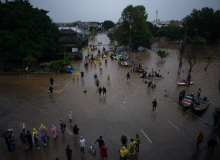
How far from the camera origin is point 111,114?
14359mm

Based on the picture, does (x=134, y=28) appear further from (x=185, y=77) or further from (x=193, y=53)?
(x=185, y=77)

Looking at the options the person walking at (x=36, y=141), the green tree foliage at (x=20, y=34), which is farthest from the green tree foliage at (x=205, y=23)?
the person walking at (x=36, y=141)

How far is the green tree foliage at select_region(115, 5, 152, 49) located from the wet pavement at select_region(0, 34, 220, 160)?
73.0ft

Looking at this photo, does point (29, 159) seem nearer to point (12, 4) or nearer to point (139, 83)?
point (139, 83)

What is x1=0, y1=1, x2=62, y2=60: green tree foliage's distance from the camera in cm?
2722

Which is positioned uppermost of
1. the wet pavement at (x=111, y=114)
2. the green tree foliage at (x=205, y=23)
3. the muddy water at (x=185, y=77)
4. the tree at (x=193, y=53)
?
the green tree foliage at (x=205, y=23)

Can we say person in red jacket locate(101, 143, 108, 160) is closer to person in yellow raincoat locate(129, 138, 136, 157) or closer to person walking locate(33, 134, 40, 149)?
person in yellow raincoat locate(129, 138, 136, 157)

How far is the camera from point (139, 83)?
72.6 feet

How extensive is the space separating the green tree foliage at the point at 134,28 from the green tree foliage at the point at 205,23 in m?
17.0

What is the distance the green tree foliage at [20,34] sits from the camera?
27219 mm

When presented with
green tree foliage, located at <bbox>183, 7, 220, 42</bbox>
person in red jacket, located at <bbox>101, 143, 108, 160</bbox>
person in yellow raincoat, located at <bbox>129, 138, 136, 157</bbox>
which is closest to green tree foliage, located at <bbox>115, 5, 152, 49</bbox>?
green tree foliage, located at <bbox>183, 7, 220, 42</bbox>

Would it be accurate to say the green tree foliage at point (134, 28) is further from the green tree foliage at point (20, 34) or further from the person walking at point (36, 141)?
the person walking at point (36, 141)

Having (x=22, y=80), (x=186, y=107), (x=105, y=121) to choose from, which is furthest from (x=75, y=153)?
(x=22, y=80)

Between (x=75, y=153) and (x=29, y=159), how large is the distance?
2.51 metres
